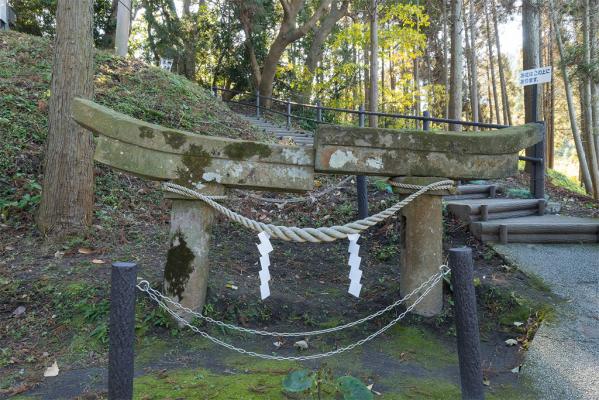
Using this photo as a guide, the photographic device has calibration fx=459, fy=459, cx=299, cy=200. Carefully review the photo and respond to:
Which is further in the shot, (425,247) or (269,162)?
(425,247)

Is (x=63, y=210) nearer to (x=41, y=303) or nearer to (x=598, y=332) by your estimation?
(x=41, y=303)

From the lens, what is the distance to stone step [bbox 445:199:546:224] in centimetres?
590

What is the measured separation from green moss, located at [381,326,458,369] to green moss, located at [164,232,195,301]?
1.67 m

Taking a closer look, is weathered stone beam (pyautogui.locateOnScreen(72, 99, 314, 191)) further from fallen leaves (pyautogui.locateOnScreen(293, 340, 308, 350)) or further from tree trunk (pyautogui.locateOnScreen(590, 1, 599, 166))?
tree trunk (pyautogui.locateOnScreen(590, 1, 599, 166))

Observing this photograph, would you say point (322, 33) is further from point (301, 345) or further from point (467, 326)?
point (467, 326)

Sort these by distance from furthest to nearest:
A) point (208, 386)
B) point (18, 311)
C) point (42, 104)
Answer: point (42, 104) → point (18, 311) → point (208, 386)

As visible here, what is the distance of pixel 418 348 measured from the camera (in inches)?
141

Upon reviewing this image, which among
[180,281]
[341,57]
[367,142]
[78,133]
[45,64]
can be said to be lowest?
[180,281]

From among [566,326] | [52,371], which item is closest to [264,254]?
[52,371]

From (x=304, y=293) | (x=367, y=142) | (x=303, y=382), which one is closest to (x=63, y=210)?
(x=304, y=293)

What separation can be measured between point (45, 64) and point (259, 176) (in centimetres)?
862

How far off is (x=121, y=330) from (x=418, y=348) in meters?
2.30

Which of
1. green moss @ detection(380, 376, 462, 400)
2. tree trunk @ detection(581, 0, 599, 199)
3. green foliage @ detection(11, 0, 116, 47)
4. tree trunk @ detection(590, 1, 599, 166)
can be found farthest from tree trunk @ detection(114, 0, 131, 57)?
green moss @ detection(380, 376, 462, 400)

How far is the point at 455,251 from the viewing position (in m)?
2.61
